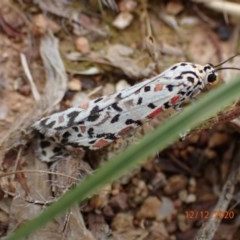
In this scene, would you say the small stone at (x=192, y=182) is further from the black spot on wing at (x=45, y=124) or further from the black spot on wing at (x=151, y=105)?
the black spot on wing at (x=45, y=124)

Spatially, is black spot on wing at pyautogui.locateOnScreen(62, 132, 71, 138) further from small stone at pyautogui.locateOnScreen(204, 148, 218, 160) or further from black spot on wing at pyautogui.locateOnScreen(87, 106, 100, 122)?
small stone at pyautogui.locateOnScreen(204, 148, 218, 160)

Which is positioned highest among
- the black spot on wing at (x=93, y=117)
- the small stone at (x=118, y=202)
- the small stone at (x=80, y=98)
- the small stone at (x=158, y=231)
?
the black spot on wing at (x=93, y=117)

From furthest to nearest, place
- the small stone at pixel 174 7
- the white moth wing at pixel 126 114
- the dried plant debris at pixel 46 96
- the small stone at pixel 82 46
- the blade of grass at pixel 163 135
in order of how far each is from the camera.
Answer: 1. the small stone at pixel 174 7
2. the small stone at pixel 82 46
3. the dried plant debris at pixel 46 96
4. the white moth wing at pixel 126 114
5. the blade of grass at pixel 163 135

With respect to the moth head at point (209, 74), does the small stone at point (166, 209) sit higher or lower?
lower

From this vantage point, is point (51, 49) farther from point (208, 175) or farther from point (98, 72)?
point (208, 175)

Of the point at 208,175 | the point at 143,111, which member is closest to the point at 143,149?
the point at 143,111

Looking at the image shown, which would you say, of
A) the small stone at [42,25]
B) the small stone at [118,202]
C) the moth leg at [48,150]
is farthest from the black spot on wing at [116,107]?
the small stone at [42,25]

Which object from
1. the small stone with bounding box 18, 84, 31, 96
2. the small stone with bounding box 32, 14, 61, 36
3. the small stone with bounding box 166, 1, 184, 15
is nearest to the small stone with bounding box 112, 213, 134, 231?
the small stone with bounding box 18, 84, 31, 96
